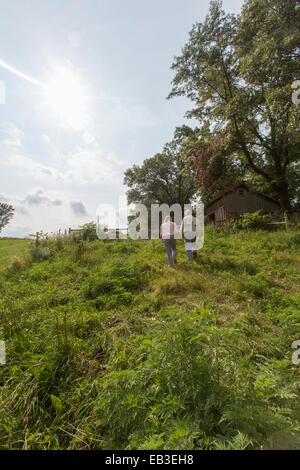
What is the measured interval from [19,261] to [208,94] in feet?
56.4

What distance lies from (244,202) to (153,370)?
80.9 feet

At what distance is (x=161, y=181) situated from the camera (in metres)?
30.4

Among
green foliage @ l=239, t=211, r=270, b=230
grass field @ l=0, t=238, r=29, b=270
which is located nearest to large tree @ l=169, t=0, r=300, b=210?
green foliage @ l=239, t=211, r=270, b=230

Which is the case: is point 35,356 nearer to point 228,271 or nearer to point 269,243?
point 228,271

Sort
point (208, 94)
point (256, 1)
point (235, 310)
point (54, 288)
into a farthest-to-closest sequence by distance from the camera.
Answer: point (208, 94)
point (256, 1)
point (54, 288)
point (235, 310)

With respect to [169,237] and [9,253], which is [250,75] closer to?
[169,237]

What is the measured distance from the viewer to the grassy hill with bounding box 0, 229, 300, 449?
4.41ft

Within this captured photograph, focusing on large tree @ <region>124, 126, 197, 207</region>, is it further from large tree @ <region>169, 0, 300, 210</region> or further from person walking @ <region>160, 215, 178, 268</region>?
person walking @ <region>160, 215, 178, 268</region>

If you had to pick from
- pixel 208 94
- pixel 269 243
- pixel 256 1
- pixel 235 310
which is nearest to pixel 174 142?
pixel 208 94

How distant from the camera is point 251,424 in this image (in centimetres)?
126

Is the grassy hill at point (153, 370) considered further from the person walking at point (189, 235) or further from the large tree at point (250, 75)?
the large tree at point (250, 75)

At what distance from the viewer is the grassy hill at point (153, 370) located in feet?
4.41

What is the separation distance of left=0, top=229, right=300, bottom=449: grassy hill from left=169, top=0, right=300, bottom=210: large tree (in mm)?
10196

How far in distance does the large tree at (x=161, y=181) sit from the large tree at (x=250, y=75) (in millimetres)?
13294
